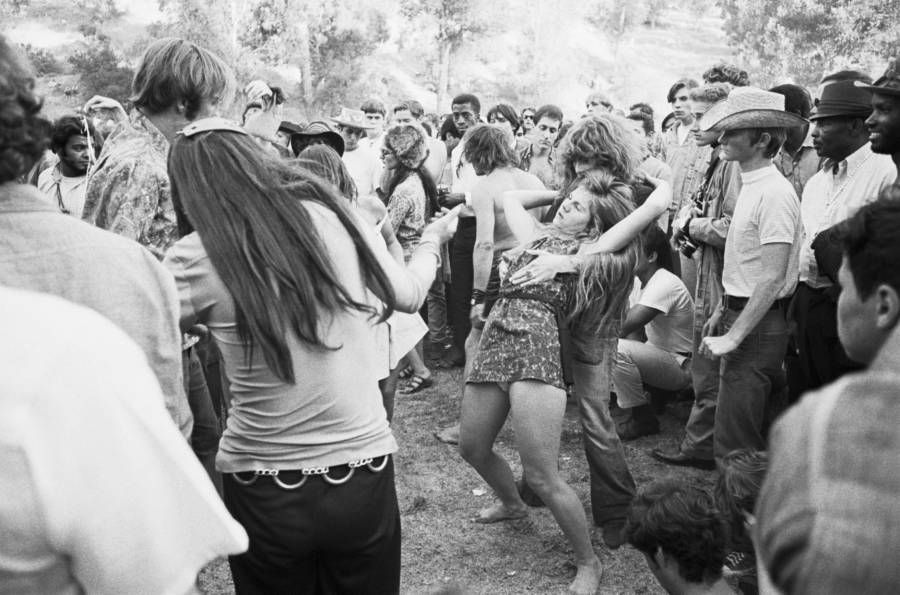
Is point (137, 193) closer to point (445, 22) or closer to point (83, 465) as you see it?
point (83, 465)

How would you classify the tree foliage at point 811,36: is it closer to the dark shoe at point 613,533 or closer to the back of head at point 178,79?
the dark shoe at point 613,533

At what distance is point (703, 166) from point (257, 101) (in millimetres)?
3515

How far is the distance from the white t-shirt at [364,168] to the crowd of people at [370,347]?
2.07 metres

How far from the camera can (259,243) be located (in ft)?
6.63

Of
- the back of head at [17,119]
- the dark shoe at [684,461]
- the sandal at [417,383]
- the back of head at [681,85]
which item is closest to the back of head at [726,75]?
the back of head at [681,85]

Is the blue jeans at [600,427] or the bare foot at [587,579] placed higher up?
the blue jeans at [600,427]

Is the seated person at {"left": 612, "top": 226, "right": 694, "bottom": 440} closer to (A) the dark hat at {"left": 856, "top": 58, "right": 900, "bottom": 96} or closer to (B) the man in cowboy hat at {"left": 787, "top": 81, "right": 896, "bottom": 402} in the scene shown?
(B) the man in cowboy hat at {"left": 787, "top": 81, "right": 896, "bottom": 402}

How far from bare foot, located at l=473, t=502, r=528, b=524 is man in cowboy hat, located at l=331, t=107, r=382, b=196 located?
409 cm

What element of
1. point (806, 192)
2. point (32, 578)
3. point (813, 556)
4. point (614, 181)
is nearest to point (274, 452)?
point (32, 578)

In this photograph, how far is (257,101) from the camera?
6766 mm

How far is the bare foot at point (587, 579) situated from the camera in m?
3.71

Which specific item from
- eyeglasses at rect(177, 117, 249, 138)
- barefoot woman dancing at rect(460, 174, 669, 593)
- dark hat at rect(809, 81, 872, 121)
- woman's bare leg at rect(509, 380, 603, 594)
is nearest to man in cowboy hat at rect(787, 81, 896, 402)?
dark hat at rect(809, 81, 872, 121)

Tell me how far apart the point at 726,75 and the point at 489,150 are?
1938mm

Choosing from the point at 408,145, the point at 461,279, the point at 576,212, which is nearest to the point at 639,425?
the point at 576,212
